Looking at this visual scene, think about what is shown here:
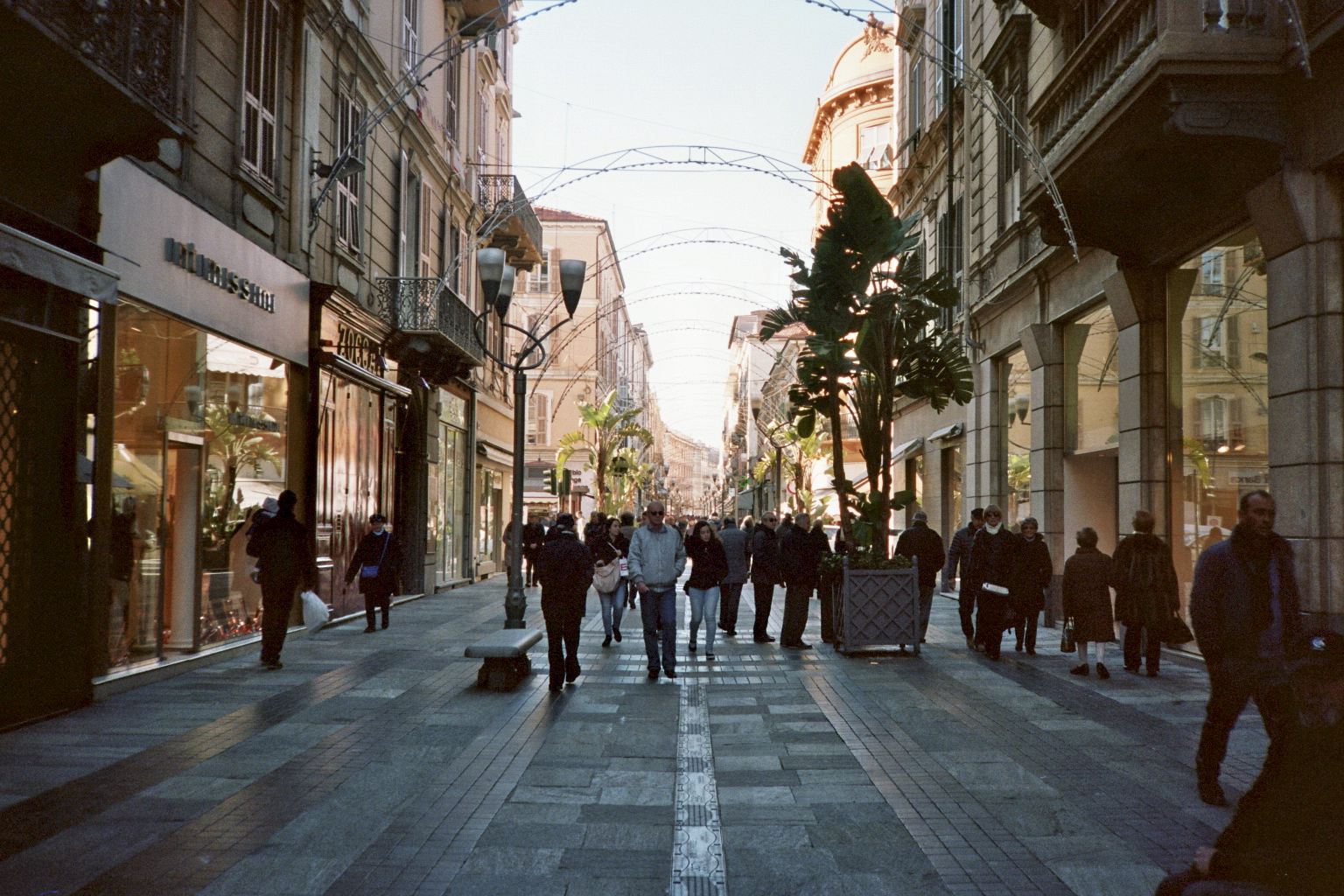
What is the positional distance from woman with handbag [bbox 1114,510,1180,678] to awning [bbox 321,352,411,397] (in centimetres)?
1078

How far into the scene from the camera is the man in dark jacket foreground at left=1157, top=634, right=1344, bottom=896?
319cm

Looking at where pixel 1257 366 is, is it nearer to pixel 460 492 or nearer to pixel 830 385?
pixel 830 385

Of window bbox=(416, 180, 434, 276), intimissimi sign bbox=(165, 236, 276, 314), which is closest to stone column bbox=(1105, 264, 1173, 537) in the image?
intimissimi sign bbox=(165, 236, 276, 314)

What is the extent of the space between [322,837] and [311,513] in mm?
10906

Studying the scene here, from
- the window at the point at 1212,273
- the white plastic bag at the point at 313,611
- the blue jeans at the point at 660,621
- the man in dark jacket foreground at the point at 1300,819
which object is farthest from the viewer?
the window at the point at 1212,273

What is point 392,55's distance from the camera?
2178 cm

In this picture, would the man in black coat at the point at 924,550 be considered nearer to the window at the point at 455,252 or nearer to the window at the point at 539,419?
the window at the point at 455,252

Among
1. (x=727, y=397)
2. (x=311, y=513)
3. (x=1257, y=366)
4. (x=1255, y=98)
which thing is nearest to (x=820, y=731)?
(x=1257, y=366)

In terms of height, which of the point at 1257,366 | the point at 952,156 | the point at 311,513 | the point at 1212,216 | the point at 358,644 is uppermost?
the point at 952,156

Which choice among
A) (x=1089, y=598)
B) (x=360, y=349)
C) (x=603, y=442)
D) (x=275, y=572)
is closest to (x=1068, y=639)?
(x=1089, y=598)

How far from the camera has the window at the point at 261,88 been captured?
14461 millimetres

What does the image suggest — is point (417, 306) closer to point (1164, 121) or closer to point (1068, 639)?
point (1068, 639)

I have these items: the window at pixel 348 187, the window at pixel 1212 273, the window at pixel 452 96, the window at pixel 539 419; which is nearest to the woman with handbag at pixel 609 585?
the window at pixel 348 187

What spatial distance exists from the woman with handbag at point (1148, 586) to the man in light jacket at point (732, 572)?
4681mm
